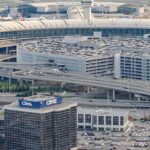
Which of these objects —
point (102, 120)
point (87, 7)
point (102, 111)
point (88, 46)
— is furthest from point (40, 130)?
point (87, 7)

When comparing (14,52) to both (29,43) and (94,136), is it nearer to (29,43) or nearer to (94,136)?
(29,43)

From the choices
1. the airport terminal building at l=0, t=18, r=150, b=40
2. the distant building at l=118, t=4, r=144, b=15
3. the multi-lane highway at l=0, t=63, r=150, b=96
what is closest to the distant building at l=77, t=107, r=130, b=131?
the multi-lane highway at l=0, t=63, r=150, b=96

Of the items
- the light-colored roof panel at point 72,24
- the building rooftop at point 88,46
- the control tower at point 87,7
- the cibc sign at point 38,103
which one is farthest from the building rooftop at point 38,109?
the control tower at point 87,7

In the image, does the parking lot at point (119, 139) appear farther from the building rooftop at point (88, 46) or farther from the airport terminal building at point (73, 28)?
the airport terminal building at point (73, 28)

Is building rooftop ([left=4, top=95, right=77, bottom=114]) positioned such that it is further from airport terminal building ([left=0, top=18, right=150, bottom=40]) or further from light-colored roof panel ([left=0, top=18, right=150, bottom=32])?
airport terminal building ([left=0, top=18, right=150, bottom=40])

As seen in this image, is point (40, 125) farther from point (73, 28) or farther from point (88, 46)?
point (73, 28)

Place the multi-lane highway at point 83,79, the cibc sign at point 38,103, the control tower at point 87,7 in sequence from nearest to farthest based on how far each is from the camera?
the cibc sign at point 38,103
the multi-lane highway at point 83,79
the control tower at point 87,7

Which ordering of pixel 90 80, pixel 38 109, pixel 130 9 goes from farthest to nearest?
1. pixel 130 9
2. pixel 90 80
3. pixel 38 109
